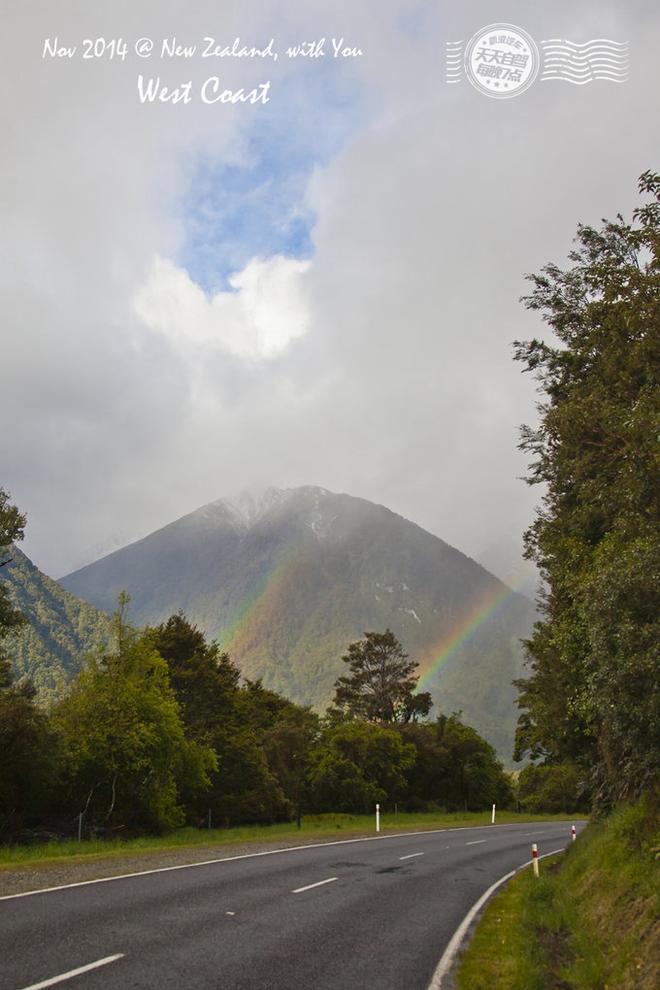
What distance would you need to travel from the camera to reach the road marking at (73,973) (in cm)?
666

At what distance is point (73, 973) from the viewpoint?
7121mm

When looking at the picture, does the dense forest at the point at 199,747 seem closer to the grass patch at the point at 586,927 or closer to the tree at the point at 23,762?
the tree at the point at 23,762

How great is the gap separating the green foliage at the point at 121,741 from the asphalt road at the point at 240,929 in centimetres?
1089

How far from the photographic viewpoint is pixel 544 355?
24156mm

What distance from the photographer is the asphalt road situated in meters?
7.53

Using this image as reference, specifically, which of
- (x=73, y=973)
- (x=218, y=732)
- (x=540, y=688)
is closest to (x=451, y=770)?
(x=218, y=732)

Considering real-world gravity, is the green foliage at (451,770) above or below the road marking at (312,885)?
below

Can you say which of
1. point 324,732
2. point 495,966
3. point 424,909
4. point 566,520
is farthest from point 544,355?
point 324,732

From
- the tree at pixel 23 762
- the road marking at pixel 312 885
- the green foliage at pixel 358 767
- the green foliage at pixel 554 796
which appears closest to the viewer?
the road marking at pixel 312 885

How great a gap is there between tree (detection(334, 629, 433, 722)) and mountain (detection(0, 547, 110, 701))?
197ft

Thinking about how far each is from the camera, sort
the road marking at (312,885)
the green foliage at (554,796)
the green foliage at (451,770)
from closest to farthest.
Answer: the road marking at (312,885), the green foliage at (451,770), the green foliage at (554,796)

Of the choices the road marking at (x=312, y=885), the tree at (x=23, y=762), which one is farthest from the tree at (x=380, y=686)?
the road marking at (x=312, y=885)

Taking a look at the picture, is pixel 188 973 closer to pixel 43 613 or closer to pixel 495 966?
pixel 495 966

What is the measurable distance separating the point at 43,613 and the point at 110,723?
137267 mm
